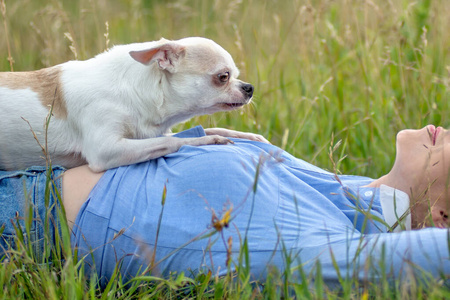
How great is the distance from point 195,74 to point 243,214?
0.75 meters

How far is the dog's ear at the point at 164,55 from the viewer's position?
7.38ft

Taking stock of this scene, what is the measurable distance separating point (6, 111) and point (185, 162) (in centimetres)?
78

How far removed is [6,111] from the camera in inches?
89.0

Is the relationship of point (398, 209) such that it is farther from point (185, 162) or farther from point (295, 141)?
point (295, 141)

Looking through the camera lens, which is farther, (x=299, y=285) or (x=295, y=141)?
(x=295, y=141)

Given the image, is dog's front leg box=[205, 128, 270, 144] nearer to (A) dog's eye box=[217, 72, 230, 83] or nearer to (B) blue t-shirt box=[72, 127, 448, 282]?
(A) dog's eye box=[217, 72, 230, 83]

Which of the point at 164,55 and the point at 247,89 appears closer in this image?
the point at 164,55

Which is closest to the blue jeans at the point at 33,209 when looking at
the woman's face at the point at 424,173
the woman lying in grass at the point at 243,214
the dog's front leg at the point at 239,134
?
the woman lying in grass at the point at 243,214

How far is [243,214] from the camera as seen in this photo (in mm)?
1857

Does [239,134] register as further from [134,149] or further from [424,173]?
[424,173]

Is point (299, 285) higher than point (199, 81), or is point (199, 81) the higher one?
point (199, 81)

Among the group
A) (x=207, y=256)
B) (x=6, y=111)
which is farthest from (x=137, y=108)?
(x=207, y=256)

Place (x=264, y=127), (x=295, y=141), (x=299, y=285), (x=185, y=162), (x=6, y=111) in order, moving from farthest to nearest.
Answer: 1. (x=264, y=127)
2. (x=295, y=141)
3. (x=6, y=111)
4. (x=185, y=162)
5. (x=299, y=285)

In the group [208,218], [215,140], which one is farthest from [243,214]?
[215,140]
